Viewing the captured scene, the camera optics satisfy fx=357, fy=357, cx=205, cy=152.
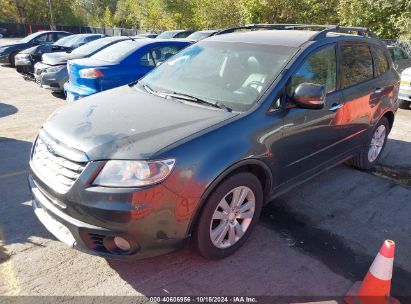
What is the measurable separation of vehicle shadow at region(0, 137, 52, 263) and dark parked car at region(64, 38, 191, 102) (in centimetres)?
182

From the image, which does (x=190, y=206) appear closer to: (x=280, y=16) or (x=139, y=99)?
(x=139, y=99)

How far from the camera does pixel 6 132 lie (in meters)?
6.26

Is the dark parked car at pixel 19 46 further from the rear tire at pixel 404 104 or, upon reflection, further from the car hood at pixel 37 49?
the rear tire at pixel 404 104

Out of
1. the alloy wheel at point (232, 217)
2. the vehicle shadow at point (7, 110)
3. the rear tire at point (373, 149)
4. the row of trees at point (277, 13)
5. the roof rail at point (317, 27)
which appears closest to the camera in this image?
the alloy wheel at point (232, 217)

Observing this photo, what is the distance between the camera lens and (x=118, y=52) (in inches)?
287

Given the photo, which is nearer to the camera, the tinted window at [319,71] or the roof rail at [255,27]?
the tinted window at [319,71]

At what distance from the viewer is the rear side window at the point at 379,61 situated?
4.67 m

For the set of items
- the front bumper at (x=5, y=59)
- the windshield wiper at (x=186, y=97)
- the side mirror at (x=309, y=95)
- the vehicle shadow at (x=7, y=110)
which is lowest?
the front bumper at (x=5, y=59)

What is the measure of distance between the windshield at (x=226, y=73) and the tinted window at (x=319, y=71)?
7.3 inches

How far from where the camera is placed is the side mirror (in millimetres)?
3035

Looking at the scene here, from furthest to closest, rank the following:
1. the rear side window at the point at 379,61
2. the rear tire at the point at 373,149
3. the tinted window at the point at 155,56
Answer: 1. the tinted window at the point at 155,56
2. the rear tire at the point at 373,149
3. the rear side window at the point at 379,61

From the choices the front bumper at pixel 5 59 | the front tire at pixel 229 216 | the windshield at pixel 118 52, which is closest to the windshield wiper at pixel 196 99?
the front tire at pixel 229 216

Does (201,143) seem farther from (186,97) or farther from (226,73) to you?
(226,73)

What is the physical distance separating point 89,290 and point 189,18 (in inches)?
Answer: 1101
